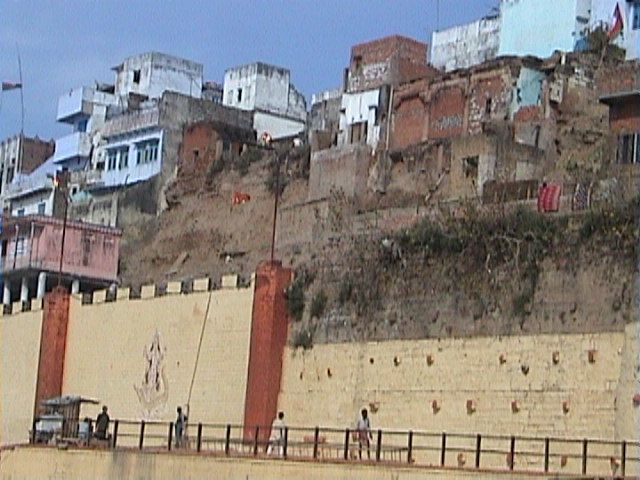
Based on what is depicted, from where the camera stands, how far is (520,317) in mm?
31016

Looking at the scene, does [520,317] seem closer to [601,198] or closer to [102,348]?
[601,198]

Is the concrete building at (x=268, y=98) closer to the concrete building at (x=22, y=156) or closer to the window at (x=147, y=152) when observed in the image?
the window at (x=147, y=152)

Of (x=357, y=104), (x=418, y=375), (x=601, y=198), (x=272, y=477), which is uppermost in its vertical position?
(x=357, y=104)

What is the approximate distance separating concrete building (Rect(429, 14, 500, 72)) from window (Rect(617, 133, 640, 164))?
15106 mm

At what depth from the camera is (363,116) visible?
54.6 meters

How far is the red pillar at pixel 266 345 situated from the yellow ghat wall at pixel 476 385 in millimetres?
316

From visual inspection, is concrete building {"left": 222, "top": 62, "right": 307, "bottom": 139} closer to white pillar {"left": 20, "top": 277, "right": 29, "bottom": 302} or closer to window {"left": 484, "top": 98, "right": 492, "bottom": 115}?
white pillar {"left": 20, "top": 277, "right": 29, "bottom": 302}

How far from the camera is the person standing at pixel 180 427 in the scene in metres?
34.7

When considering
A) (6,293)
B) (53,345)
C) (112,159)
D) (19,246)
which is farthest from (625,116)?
(112,159)

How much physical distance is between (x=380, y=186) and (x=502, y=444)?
66.2 feet

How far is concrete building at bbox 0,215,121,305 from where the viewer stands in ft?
177

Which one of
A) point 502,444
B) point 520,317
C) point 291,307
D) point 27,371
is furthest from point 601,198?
point 27,371

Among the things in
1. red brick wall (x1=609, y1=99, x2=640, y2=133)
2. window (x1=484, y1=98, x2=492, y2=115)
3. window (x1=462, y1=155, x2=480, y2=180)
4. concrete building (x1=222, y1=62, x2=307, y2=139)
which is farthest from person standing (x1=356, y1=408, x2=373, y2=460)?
concrete building (x1=222, y1=62, x2=307, y2=139)

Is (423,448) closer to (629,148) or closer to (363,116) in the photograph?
(629,148)
